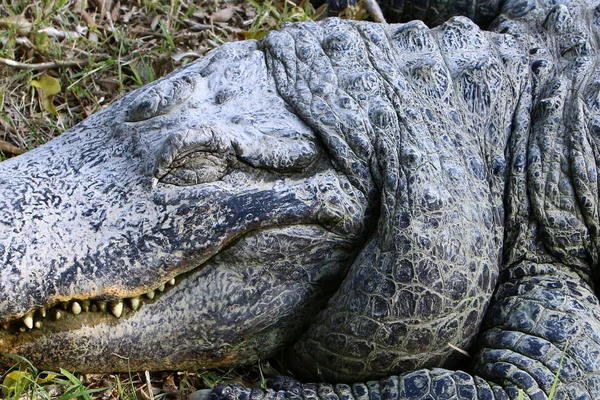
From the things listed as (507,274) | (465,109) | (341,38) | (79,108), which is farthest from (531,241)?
(79,108)

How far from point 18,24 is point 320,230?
233 cm

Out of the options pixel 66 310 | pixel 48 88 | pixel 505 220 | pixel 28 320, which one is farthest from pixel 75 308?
pixel 48 88

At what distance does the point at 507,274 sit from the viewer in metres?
3.44

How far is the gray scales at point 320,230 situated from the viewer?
9.82 ft

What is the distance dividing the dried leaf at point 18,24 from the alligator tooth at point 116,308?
2.16 m

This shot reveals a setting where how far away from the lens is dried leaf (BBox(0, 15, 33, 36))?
15.0ft

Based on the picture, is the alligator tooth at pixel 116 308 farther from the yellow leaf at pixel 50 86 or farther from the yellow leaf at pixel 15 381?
the yellow leaf at pixel 50 86

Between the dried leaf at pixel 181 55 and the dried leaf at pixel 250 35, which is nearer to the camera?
the dried leaf at pixel 181 55

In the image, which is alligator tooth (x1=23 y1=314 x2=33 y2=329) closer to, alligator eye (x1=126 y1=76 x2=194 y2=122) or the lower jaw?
the lower jaw

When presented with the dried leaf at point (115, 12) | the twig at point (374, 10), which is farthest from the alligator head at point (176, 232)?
the twig at point (374, 10)

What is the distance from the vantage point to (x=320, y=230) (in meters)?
3.16

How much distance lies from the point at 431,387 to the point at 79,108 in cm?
240

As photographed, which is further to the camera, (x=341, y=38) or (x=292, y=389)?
(x=341, y=38)

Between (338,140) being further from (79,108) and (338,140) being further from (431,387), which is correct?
(79,108)
